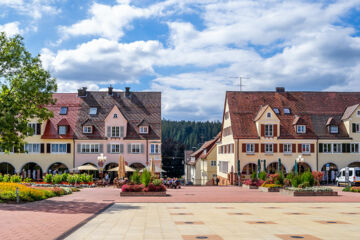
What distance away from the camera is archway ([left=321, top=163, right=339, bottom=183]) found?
58.1m

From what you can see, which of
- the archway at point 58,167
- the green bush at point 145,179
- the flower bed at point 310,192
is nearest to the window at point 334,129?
the flower bed at point 310,192

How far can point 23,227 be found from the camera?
1488 cm

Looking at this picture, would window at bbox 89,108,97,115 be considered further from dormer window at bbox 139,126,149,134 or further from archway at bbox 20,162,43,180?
archway at bbox 20,162,43,180

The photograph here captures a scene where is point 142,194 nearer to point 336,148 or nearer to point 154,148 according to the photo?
point 154,148

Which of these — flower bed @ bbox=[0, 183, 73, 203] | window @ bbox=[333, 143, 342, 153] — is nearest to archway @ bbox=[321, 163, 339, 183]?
window @ bbox=[333, 143, 342, 153]

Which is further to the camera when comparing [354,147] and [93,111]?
[93,111]

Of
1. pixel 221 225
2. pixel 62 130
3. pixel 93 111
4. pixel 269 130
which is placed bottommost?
pixel 221 225

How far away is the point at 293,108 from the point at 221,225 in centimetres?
4796

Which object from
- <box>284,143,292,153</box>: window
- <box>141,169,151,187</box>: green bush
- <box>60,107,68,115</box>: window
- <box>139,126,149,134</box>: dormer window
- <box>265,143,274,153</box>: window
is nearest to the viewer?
<box>141,169,151,187</box>: green bush

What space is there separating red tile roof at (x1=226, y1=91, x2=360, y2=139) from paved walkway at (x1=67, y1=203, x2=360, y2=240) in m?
37.5

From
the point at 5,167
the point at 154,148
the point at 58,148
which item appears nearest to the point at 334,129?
the point at 154,148

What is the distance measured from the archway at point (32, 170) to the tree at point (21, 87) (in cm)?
3044

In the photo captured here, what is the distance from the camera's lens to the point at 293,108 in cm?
6181

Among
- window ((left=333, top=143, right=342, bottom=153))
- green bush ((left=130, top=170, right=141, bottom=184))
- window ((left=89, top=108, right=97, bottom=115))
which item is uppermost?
window ((left=89, top=108, right=97, bottom=115))
